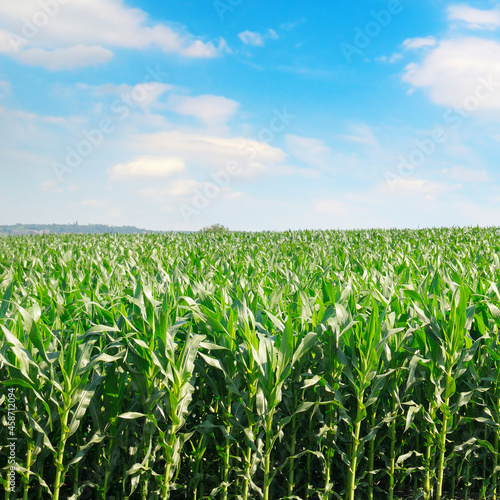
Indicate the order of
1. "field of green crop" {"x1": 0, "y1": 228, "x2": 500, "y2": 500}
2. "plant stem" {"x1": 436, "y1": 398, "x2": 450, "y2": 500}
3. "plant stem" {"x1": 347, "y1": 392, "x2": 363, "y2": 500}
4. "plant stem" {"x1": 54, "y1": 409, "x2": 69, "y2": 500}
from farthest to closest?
"plant stem" {"x1": 436, "y1": 398, "x2": 450, "y2": 500} → "plant stem" {"x1": 347, "y1": 392, "x2": 363, "y2": 500} → "field of green crop" {"x1": 0, "y1": 228, "x2": 500, "y2": 500} → "plant stem" {"x1": 54, "y1": 409, "x2": 69, "y2": 500}

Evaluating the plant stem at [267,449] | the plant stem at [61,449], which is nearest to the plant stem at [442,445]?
the plant stem at [267,449]

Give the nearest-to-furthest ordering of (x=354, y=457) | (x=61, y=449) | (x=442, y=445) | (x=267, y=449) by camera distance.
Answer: (x=61, y=449) → (x=267, y=449) → (x=354, y=457) → (x=442, y=445)

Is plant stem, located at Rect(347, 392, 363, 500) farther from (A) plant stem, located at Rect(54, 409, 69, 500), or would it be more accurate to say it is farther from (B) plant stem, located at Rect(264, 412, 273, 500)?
(A) plant stem, located at Rect(54, 409, 69, 500)

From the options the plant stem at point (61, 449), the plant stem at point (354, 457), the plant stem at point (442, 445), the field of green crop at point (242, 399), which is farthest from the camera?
the plant stem at point (442, 445)

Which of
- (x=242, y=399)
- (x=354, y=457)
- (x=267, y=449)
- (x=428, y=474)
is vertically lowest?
(x=428, y=474)

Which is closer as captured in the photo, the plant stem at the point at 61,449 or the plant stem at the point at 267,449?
the plant stem at the point at 61,449

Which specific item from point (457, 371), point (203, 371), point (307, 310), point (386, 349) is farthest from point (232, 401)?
point (457, 371)

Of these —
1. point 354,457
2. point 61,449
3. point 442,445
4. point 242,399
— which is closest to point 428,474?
point 442,445

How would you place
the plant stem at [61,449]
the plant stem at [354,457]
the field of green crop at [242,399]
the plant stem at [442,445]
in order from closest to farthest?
the plant stem at [61,449]
the field of green crop at [242,399]
the plant stem at [354,457]
the plant stem at [442,445]

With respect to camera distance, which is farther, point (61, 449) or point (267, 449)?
point (267, 449)

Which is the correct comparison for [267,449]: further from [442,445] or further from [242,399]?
[442,445]

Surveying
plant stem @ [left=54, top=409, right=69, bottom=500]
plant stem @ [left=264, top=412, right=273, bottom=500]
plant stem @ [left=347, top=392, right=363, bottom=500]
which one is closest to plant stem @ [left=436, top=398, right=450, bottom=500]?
plant stem @ [left=347, top=392, right=363, bottom=500]

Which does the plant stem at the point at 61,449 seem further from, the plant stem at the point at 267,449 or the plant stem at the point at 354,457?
the plant stem at the point at 354,457

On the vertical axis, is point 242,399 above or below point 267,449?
above
